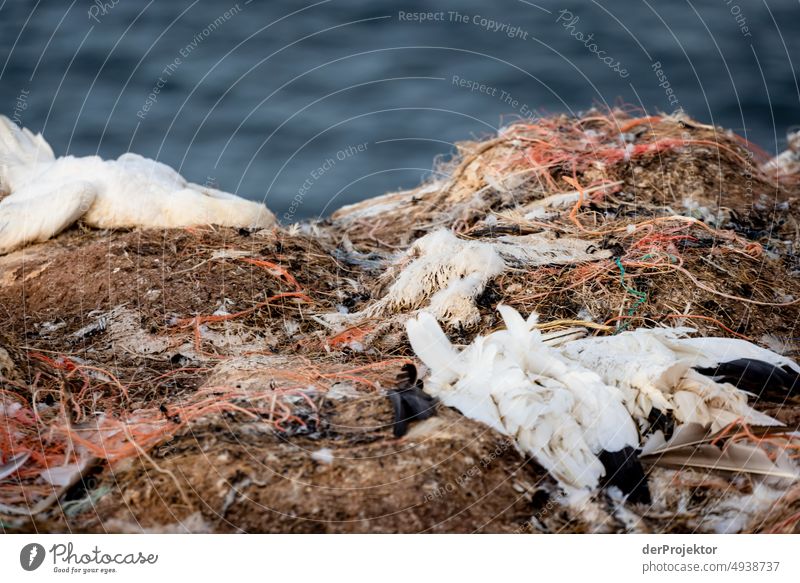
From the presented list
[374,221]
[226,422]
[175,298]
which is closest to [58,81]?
[374,221]

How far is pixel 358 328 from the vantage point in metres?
5.63

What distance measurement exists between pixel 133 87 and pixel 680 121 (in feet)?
25.4

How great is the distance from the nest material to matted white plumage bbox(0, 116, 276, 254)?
192 millimetres

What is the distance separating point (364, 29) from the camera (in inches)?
522
